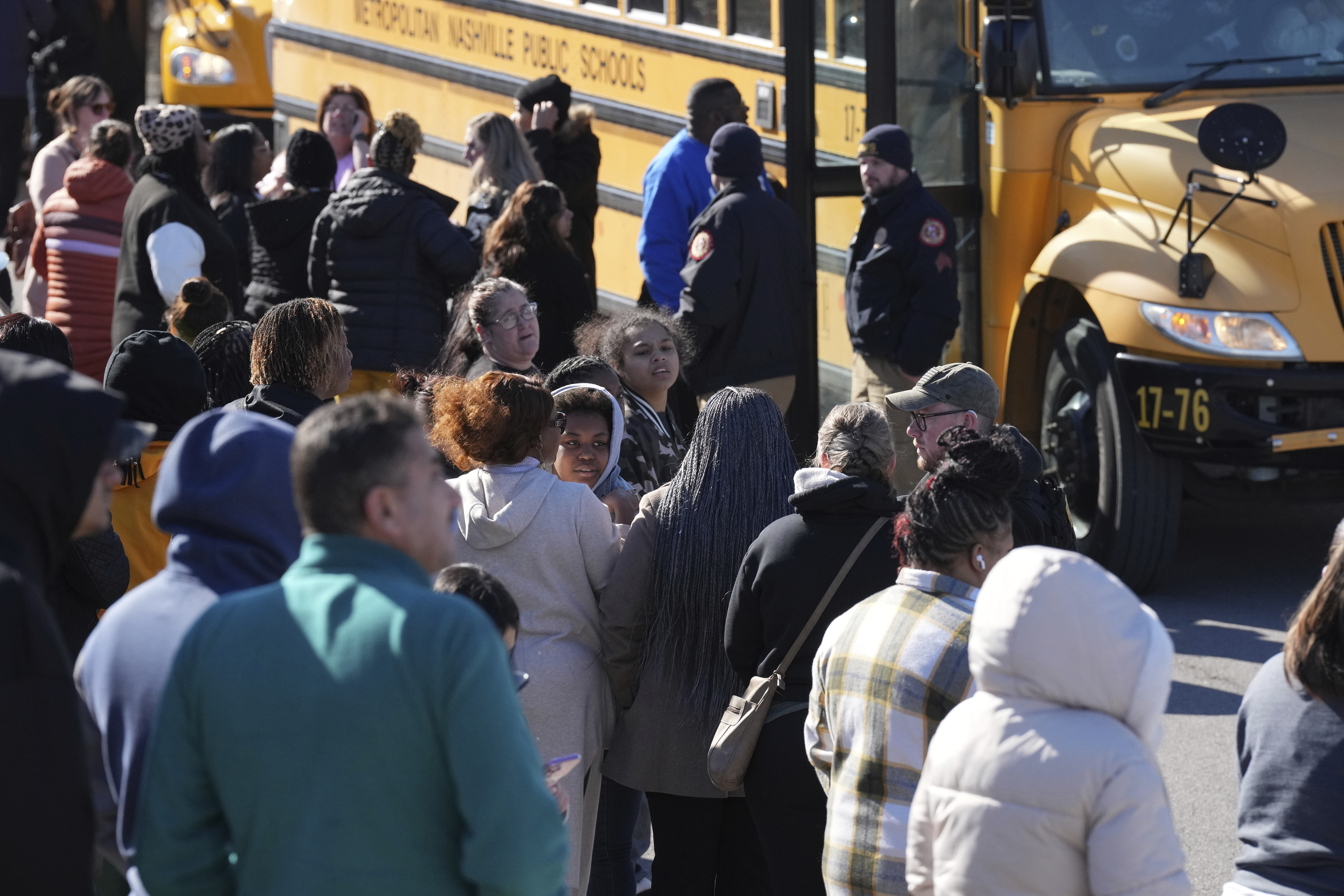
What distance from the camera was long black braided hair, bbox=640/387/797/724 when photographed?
10.8 feet

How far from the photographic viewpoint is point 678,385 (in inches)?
267

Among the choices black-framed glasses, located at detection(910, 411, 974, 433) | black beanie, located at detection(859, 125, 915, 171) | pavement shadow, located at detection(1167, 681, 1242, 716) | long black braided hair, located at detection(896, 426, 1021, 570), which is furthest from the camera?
black beanie, located at detection(859, 125, 915, 171)

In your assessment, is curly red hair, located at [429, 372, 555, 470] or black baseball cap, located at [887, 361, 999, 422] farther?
black baseball cap, located at [887, 361, 999, 422]

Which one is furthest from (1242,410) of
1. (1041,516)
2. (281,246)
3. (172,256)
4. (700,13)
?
(172,256)

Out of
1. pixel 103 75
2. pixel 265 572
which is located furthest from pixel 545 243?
pixel 103 75

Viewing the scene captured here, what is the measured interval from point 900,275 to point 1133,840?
427 cm

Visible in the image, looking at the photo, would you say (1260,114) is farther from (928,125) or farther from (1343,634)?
(1343,634)

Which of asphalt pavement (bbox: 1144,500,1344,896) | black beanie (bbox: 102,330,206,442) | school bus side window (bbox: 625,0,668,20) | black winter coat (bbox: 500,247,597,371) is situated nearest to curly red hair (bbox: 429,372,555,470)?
black beanie (bbox: 102,330,206,442)

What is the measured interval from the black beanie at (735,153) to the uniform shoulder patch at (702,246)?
0.24 metres

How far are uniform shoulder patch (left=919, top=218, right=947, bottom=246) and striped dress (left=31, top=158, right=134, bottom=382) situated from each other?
302 cm

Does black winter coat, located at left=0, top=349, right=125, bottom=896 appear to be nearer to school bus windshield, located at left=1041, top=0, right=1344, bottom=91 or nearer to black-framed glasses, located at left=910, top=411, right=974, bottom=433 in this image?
black-framed glasses, located at left=910, top=411, right=974, bottom=433

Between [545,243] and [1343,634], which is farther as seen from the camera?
[545,243]

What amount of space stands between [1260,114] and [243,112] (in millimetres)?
7836

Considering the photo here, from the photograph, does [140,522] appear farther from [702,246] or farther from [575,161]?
[575,161]
